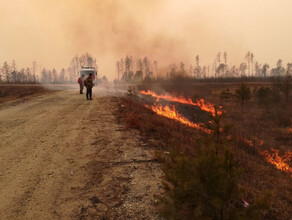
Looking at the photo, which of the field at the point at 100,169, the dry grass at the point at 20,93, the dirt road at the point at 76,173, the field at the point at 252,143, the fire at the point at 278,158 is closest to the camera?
the field at the point at 100,169

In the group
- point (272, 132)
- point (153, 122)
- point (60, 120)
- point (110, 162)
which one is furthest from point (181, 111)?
point (110, 162)

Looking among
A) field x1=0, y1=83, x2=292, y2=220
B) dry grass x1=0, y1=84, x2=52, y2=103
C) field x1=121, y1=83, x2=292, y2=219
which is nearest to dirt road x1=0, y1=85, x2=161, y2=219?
field x1=0, y1=83, x2=292, y2=220

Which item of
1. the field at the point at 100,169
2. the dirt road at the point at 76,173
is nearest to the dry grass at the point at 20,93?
the field at the point at 100,169

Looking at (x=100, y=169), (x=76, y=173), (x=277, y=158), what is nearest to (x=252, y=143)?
(x=277, y=158)

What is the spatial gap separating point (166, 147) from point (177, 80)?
44.1 m

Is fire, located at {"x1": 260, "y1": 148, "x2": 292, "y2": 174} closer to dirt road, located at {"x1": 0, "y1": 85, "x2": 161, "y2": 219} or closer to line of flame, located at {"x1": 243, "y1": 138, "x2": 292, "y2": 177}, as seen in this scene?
line of flame, located at {"x1": 243, "y1": 138, "x2": 292, "y2": 177}

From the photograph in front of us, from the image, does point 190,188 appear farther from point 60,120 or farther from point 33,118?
point 33,118

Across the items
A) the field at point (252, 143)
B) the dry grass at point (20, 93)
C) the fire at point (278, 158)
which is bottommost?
the fire at point (278, 158)

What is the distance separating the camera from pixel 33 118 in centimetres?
1116

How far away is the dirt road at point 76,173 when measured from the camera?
441cm

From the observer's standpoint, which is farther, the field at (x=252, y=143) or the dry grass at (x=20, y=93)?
the dry grass at (x=20, y=93)

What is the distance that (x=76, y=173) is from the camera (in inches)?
226

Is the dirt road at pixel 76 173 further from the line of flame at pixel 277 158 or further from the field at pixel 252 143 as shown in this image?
the line of flame at pixel 277 158

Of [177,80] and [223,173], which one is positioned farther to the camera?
[177,80]
